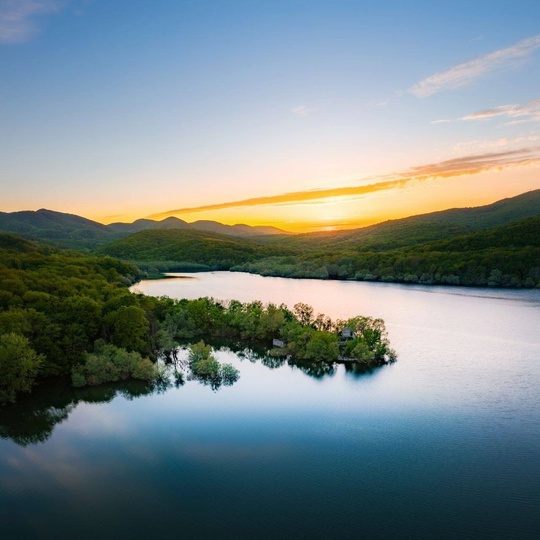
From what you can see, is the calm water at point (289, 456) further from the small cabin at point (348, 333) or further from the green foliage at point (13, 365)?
the small cabin at point (348, 333)

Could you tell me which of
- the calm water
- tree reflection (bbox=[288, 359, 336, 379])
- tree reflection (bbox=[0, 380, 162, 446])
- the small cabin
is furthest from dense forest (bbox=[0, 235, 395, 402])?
the calm water

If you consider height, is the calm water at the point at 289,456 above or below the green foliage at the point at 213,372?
below

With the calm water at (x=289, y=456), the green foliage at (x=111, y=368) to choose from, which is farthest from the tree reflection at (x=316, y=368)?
the green foliage at (x=111, y=368)

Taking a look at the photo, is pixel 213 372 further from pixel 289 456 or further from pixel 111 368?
pixel 289 456

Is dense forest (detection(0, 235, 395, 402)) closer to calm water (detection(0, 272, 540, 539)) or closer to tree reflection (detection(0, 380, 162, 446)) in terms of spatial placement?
tree reflection (detection(0, 380, 162, 446))

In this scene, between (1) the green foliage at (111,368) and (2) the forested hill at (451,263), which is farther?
(2) the forested hill at (451,263)

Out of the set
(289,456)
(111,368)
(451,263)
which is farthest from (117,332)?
(451,263)
